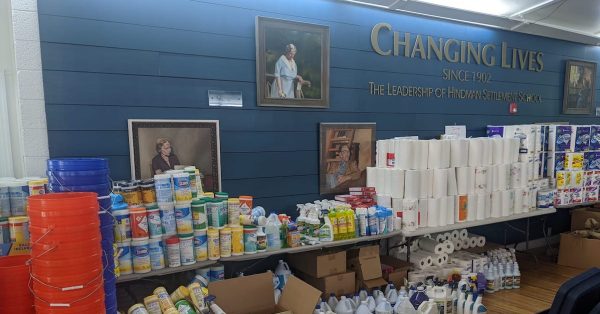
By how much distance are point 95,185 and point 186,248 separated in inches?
29.6

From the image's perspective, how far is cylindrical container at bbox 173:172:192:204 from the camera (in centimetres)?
239

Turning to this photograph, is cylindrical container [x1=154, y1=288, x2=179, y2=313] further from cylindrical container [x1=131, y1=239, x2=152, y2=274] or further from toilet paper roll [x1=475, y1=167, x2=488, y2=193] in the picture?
toilet paper roll [x1=475, y1=167, x2=488, y2=193]

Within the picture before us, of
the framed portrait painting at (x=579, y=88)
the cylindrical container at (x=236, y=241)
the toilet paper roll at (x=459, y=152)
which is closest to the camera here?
the cylindrical container at (x=236, y=241)

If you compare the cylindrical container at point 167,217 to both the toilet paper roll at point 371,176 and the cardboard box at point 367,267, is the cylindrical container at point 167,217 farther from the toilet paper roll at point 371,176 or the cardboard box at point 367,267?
the toilet paper roll at point 371,176

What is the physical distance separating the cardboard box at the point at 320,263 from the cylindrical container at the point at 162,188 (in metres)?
1.17

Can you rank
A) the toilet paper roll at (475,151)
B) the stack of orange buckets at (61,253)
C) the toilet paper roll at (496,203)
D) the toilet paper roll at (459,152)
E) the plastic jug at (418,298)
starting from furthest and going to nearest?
the toilet paper roll at (496,203) → the toilet paper roll at (475,151) → the toilet paper roll at (459,152) → the plastic jug at (418,298) → the stack of orange buckets at (61,253)

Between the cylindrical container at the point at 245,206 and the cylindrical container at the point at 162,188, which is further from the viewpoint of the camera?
the cylindrical container at the point at 245,206

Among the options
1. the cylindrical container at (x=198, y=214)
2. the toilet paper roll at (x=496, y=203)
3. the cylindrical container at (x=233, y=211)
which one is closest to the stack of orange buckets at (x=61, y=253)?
the cylindrical container at (x=198, y=214)

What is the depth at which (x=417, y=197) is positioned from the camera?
3.27 meters

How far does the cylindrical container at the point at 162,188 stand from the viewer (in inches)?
92.7

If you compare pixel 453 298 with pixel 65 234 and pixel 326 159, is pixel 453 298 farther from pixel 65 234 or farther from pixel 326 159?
pixel 65 234

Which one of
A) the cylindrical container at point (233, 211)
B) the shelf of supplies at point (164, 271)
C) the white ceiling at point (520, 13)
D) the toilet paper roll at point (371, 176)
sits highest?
the white ceiling at point (520, 13)

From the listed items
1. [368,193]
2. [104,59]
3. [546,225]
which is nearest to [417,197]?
[368,193]

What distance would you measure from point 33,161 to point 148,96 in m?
0.81
